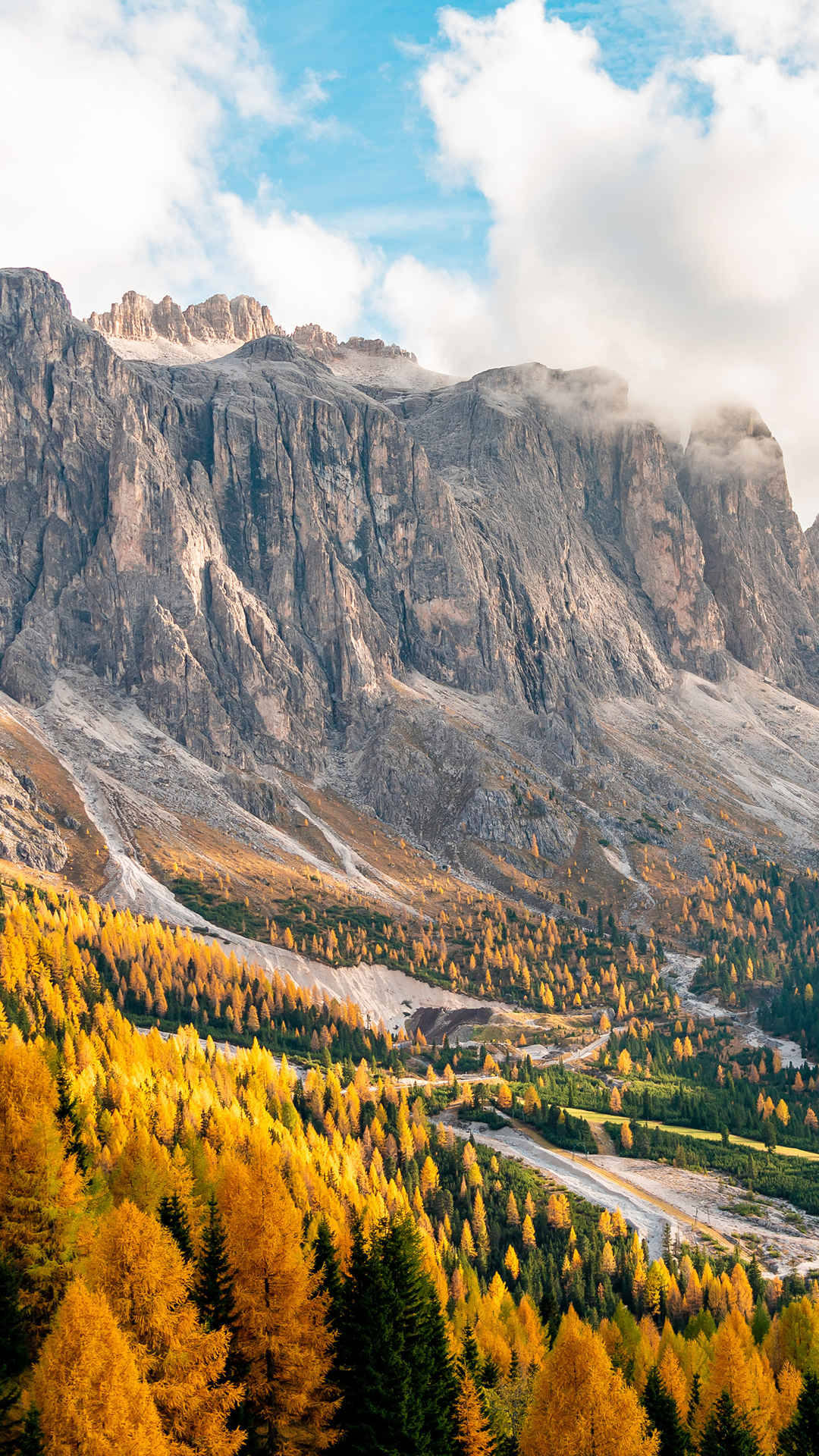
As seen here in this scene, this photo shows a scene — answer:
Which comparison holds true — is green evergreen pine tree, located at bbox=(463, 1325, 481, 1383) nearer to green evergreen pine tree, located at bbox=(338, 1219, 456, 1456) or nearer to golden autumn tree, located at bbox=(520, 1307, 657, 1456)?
green evergreen pine tree, located at bbox=(338, 1219, 456, 1456)

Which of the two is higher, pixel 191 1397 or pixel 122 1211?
pixel 122 1211

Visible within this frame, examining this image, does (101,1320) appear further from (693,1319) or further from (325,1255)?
(693,1319)

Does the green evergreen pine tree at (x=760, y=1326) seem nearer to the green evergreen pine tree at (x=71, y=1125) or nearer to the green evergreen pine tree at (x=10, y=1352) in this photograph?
the green evergreen pine tree at (x=71, y=1125)

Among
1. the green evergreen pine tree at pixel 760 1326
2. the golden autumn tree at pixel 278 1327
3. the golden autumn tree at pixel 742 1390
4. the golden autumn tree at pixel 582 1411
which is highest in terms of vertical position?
the golden autumn tree at pixel 278 1327

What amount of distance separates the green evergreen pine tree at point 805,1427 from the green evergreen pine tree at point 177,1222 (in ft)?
106

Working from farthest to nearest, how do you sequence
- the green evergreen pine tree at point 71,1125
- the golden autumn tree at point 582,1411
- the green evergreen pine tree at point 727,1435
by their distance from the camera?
the green evergreen pine tree at point 727,1435 < the green evergreen pine tree at point 71,1125 < the golden autumn tree at point 582,1411

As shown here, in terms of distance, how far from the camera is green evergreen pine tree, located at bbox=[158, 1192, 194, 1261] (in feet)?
145

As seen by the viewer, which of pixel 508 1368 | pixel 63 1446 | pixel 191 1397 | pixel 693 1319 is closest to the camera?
pixel 63 1446

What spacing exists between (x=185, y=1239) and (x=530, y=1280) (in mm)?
73298

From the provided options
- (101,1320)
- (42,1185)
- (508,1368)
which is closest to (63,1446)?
(101,1320)

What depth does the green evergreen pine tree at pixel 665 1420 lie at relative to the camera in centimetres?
5169

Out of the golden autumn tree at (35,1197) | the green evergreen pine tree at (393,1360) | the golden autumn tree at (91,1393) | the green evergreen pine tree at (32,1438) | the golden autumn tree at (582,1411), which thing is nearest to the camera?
the golden autumn tree at (91,1393)

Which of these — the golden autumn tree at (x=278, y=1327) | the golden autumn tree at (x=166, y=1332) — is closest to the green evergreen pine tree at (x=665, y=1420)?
the golden autumn tree at (x=278, y=1327)

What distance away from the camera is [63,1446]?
31.4m
